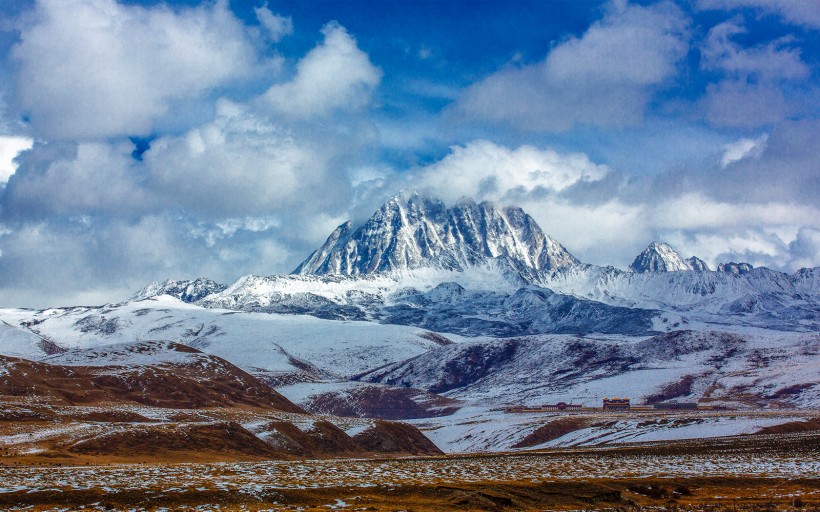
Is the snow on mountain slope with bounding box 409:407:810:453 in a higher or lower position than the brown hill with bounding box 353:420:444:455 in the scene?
lower

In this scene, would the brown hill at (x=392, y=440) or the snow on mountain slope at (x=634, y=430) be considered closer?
the brown hill at (x=392, y=440)

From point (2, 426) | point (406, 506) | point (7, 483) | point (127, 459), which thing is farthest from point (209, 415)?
point (406, 506)

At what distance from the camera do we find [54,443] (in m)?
99.1

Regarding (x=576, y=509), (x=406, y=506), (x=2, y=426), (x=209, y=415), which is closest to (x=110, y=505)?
(x=406, y=506)

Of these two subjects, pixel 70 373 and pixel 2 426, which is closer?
pixel 2 426

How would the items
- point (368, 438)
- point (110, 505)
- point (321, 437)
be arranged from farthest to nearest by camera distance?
point (368, 438), point (321, 437), point (110, 505)

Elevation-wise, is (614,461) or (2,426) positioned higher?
(2,426)

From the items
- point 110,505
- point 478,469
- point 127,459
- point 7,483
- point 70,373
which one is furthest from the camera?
point 70,373

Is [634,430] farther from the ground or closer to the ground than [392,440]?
closer to the ground

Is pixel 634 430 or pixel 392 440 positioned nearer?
pixel 392 440

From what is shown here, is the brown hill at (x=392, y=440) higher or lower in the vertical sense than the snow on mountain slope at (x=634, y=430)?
higher

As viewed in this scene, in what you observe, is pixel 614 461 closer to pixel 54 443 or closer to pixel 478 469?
pixel 478 469

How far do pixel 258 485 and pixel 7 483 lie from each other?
17.4 meters

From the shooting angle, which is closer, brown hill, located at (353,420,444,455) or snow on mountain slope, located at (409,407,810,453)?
brown hill, located at (353,420,444,455)
